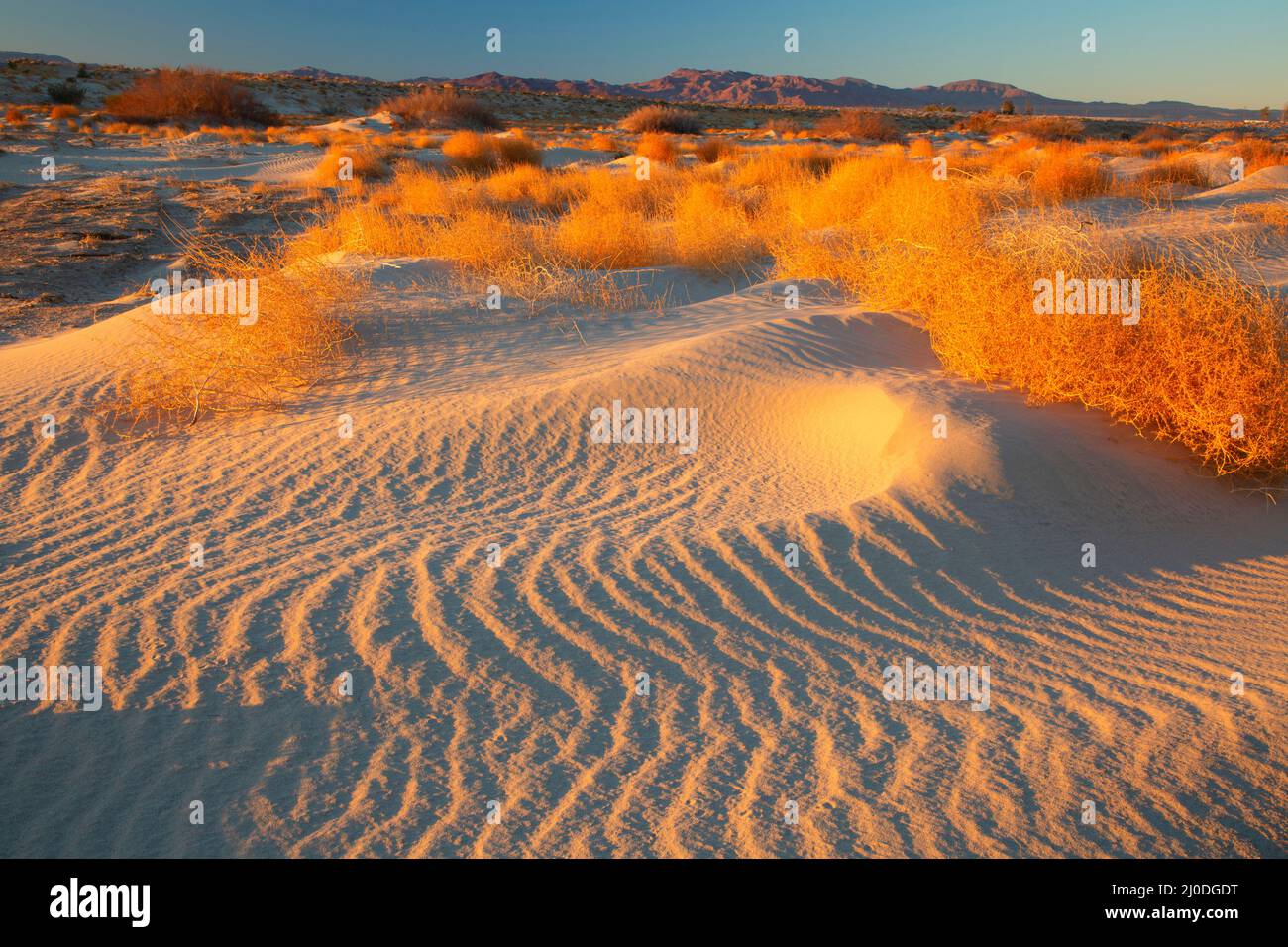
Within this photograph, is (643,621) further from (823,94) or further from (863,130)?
(823,94)

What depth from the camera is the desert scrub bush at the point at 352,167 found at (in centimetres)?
1571

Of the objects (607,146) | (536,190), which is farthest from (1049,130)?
(536,190)

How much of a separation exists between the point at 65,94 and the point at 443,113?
48.3ft

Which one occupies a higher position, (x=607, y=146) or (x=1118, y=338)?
(x=607, y=146)

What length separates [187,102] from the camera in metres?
28.7

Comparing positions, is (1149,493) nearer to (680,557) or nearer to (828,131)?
(680,557)

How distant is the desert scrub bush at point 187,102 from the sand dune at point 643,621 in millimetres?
27517

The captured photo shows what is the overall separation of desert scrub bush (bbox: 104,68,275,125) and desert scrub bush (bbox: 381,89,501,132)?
16.7 ft

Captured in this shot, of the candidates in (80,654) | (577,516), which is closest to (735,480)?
(577,516)

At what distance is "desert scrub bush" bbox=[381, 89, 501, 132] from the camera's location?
29.5m

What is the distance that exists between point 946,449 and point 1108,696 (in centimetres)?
179

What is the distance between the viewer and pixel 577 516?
4.30 metres
